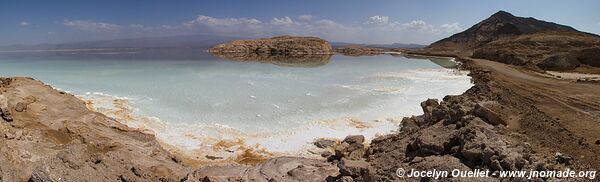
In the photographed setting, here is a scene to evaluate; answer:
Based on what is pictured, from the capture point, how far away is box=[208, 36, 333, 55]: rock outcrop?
2968 inches

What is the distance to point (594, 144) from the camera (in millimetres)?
7371

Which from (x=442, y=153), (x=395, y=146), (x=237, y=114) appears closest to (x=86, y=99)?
(x=237, y=114)

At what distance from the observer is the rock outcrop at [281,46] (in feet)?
247

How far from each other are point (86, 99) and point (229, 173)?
12057 millimetres

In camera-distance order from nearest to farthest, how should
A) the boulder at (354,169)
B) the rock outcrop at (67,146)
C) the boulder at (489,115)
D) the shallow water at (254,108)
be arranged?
the boulder at (354,169) → the rock outcrop at (67,146) → the boulder at (489,115) → the shallow water at (254,108)

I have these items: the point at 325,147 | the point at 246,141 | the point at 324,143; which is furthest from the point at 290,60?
the point at 325,147

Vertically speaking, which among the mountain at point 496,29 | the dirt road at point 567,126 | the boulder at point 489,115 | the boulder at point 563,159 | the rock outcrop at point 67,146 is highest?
the mountain at point 496,29

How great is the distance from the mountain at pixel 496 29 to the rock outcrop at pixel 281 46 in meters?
34.8

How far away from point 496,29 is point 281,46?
53.3 metres

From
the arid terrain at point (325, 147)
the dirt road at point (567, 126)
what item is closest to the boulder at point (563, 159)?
the arid terrain at point (325, 147)

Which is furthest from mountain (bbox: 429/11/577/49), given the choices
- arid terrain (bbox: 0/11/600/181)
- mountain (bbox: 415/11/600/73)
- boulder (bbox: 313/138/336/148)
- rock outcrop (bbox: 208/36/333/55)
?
arid terrain (bbox: 0/11/600/181)

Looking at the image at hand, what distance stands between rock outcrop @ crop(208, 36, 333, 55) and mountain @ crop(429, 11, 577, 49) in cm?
3484

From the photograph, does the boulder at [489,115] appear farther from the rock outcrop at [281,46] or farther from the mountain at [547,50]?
the rock outcrop at [281,46]

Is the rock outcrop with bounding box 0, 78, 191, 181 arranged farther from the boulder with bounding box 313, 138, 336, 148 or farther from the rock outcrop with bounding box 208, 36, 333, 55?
the rock outcrop with bounding box 208, 36, 333, 55
